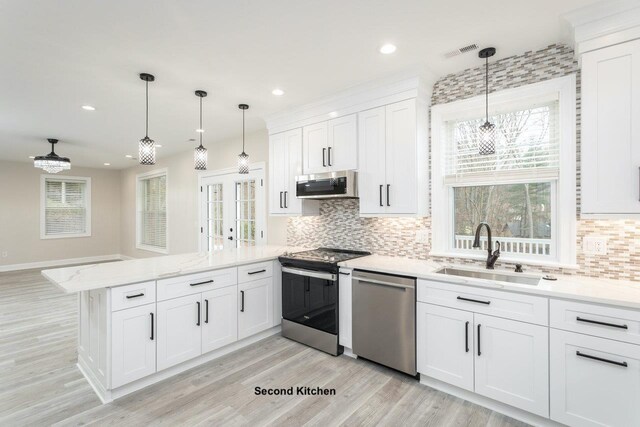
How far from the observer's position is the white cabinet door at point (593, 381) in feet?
5.60

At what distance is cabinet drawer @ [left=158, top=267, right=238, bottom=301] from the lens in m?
2.54

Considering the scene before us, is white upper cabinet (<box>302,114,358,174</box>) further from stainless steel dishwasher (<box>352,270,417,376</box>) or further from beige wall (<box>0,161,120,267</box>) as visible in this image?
beige wall (<box>0,161,120,267</box>)

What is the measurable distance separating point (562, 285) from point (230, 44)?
294cm

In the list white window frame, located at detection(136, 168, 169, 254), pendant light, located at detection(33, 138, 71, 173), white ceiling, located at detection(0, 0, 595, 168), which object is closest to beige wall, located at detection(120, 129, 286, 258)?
white window frame, located at detection(136, 168, 169, 254)

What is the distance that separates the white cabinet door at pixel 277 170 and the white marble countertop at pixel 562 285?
158 centimetres

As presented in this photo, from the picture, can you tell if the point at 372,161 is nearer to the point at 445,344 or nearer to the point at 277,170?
the point at 277,170

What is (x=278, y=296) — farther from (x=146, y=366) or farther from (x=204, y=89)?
(x=204, y=89)

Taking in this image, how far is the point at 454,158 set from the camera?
116 inches

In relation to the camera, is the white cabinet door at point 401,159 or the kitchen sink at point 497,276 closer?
the kitchen sink at point 497,276

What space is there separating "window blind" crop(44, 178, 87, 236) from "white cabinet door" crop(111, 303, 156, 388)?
25.8ft

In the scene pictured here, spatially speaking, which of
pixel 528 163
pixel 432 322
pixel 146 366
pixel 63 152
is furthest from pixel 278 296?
pixel 63 152

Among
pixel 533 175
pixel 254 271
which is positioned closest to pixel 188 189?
pixel 254 271

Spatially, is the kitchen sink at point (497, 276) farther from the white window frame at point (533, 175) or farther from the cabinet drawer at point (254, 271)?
the cabinet drawer at point (254, 271)

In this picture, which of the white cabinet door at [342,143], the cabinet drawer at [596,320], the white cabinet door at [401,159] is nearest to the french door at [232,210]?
the white cabinet door at [342,143]
